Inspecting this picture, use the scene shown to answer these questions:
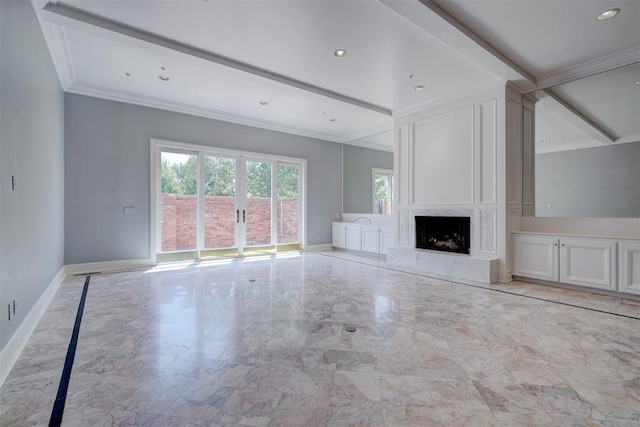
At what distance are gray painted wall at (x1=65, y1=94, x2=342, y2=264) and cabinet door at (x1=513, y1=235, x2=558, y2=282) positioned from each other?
6.04 metres

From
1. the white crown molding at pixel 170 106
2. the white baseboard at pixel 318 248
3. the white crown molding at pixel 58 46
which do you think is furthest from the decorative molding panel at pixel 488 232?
the white crown molding at pixel 58 46

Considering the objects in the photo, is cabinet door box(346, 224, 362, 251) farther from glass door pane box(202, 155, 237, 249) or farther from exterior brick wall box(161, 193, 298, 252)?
glass door pane box(202, 155, 237, 249)

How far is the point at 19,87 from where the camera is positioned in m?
2.50

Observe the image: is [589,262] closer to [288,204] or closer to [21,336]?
[288,204]

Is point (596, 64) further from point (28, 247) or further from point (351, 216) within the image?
point (28, 247)

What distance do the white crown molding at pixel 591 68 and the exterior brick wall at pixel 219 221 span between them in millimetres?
5594

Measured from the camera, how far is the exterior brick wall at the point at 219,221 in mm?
6047

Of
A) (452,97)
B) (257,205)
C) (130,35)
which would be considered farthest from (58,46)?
(452,97)

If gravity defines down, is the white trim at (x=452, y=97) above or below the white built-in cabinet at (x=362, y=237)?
above

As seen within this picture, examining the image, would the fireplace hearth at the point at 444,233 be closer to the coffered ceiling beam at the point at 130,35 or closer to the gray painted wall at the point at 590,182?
the gray painted wall at the point at 590,182

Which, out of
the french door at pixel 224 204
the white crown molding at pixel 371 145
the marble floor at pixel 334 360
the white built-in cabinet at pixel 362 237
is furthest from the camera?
the white crown molding at pixel 371 145

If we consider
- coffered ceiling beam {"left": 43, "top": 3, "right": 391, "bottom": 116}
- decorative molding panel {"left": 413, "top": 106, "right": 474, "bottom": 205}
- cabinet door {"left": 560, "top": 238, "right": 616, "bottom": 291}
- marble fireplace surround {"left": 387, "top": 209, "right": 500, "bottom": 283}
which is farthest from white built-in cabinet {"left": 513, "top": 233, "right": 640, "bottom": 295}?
coffered ceiling beam {"left": 43, "top": 3, "right": 391, "bottom": 116}

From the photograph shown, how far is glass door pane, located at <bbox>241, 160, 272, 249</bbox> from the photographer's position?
7.05 m

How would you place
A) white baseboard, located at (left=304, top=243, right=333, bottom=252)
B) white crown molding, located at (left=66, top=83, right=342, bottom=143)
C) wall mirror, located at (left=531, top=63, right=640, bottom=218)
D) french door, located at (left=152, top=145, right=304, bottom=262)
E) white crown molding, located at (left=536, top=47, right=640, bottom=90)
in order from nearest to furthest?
white crown molding, located at (left=536, top=47, right=640, bottom=90) < wall mirror, located at (left=531, top=63, right=640, bottom=218) < white crown molding, located at (left=66, top=83, right=342, bottom=143) < french door, located at (left=152, top=145, right=304, bottom=262) < white baseboard, located at (left=304, top=243, right=333, bottom=252)
